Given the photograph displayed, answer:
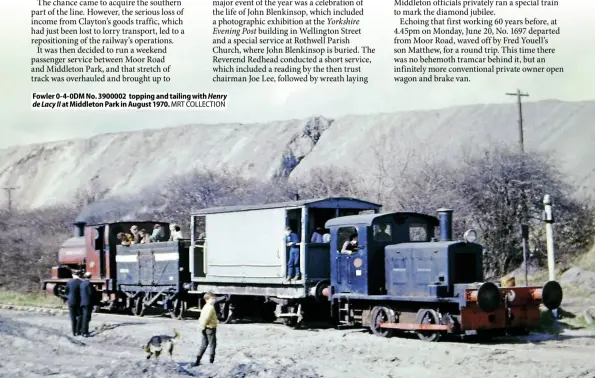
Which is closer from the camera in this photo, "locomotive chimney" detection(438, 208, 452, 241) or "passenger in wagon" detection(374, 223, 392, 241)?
"locomotive chimney" detection(438, 208, 452, 241)

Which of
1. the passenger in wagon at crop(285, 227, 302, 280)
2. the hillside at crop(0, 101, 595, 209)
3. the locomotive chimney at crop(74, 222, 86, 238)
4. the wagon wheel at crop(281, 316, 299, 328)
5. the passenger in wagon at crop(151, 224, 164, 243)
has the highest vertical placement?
the hillside at crop(0, 101, 595, 209)

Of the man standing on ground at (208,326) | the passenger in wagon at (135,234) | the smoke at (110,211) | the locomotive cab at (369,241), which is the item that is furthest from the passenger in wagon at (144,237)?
the man standing on ground at (208,326)

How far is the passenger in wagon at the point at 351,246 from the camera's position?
51.4ft

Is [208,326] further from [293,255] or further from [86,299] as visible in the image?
[86,299]

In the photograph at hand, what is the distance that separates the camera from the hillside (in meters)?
43.6

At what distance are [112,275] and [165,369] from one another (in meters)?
12.7

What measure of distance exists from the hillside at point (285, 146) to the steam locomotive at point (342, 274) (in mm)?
21479

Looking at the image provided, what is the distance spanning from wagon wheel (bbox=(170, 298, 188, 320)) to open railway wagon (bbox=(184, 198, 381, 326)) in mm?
1111

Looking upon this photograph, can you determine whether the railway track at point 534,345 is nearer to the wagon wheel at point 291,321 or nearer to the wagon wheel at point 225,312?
the wagon wheel at point 291,321

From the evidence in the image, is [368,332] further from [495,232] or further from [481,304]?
[495,232]

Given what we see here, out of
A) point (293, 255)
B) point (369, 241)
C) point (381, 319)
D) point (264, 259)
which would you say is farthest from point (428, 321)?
point (264, 259)

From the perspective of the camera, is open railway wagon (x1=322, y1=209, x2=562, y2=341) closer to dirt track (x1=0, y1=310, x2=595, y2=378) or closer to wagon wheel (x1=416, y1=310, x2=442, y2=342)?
wagon wheel (x1=416, y1=310, x2=442, y2=342)

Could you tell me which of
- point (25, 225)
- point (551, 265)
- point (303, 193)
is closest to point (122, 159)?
point (25, 225)

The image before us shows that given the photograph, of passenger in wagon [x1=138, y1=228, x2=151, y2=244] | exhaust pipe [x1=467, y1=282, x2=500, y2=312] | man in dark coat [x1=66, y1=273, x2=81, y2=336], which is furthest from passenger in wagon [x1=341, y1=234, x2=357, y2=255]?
passenger in wagon [x1=138, y1=228, x2=151, y2=244]
